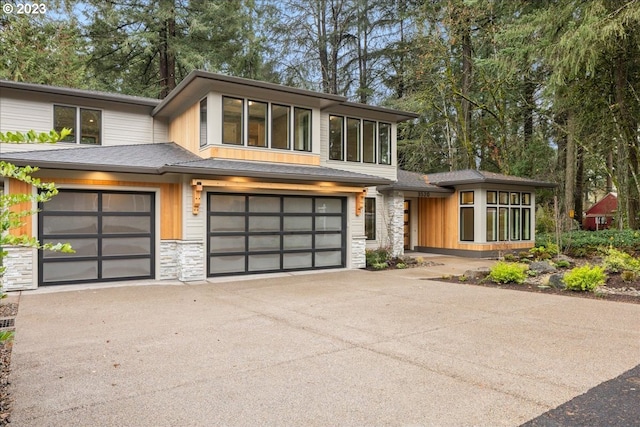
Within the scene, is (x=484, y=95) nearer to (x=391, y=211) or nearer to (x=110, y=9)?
(x=391, y=211)

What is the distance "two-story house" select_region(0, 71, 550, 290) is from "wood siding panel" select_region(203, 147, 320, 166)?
0.09ft

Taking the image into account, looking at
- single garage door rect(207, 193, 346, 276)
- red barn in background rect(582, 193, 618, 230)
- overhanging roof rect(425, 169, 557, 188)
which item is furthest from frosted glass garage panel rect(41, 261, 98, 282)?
red barn in background rect(582, 193, 618, 230)

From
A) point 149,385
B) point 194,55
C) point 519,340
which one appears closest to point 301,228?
point 519,340

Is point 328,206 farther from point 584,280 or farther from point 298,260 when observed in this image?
point 584,280

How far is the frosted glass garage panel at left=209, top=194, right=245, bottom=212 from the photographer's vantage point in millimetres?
9953

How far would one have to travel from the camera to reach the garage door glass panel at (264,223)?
34.2 ft

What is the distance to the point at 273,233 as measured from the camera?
35.2 feet

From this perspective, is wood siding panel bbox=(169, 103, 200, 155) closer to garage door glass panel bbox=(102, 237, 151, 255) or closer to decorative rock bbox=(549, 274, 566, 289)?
garage door glass panel bbox=(102, 237, 151, 255)

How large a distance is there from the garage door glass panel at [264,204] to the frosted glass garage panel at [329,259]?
180 cm

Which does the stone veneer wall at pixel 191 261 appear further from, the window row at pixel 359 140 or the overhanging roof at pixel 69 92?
the window row at pixel 359 140

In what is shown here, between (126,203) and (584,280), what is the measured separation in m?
9.55

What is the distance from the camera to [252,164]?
10172 mm

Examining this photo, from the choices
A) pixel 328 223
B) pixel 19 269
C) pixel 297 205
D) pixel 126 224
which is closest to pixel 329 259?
pixel 328 223

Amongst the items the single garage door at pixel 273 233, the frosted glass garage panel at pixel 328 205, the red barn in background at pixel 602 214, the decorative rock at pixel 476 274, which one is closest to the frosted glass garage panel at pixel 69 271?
the single garage door at pixel 273 233
